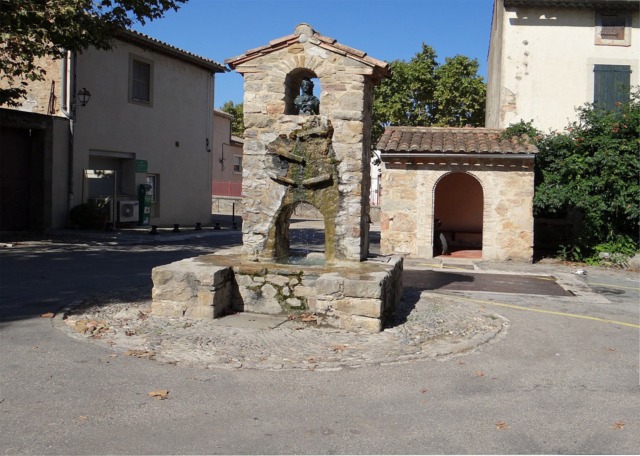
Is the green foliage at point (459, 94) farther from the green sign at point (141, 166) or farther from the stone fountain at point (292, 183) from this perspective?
the stone fountain at point (292, 183)

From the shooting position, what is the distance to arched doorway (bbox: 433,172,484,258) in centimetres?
2069

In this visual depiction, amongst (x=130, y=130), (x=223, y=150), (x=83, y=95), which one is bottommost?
(x=130, y=130)

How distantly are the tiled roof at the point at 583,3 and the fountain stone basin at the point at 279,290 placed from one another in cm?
1371

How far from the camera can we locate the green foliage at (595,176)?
617 inches

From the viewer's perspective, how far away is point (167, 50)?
22.8 m

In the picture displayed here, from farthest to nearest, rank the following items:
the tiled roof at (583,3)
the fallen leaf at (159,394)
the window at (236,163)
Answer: the window at (236,163)
the tiled roof at (583,3)
the fallen leaf at (159,394)

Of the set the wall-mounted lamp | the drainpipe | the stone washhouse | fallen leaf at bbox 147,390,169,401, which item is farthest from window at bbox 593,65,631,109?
fallen leaf at bbox 147,390,169,401

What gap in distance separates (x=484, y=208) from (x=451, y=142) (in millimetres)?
2001

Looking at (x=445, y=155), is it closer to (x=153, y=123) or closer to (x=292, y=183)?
(x=292, y=183)

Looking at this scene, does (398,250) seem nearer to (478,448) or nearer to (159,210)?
(159,210)

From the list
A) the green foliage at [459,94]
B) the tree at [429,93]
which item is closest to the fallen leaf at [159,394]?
the tree at [429,93]

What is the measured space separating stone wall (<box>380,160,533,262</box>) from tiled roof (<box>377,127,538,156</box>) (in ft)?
1.41

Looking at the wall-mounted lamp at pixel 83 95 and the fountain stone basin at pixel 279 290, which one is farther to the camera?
the wall-mounted lamp at pixel 83 95

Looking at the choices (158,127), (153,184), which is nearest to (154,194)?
(153,184)
